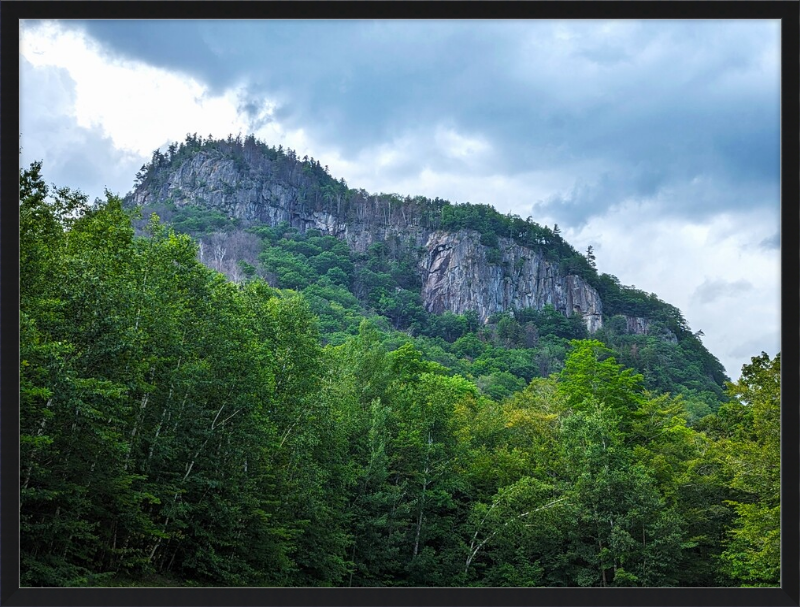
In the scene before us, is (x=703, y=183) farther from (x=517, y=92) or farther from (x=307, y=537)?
(x=307, y=537)

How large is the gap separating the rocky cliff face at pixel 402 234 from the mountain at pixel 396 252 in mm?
61

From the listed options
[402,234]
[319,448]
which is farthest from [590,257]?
[319,448]

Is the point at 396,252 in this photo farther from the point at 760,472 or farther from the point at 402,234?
the point at 760,472

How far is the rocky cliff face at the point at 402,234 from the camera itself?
89.4 feet

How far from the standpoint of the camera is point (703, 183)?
1226 cm

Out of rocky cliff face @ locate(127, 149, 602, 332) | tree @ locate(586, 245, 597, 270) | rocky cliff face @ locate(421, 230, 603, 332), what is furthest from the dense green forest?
rocky cliff face @ locate(127, 149, 602, 332)

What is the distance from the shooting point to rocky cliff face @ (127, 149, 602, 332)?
27.2 metres

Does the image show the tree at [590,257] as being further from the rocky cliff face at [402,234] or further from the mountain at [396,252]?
the rocky cliff face at [402,234]

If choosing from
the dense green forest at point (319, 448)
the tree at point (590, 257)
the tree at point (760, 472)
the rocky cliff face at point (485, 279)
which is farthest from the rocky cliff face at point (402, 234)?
the tree at point (760, 472)

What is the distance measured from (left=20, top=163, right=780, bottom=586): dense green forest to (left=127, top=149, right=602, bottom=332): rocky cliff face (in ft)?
27.8

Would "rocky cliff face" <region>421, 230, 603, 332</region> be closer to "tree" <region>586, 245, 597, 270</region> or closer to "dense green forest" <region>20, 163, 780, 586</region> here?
"tree" <region>586, 245, 597, 270</region>
